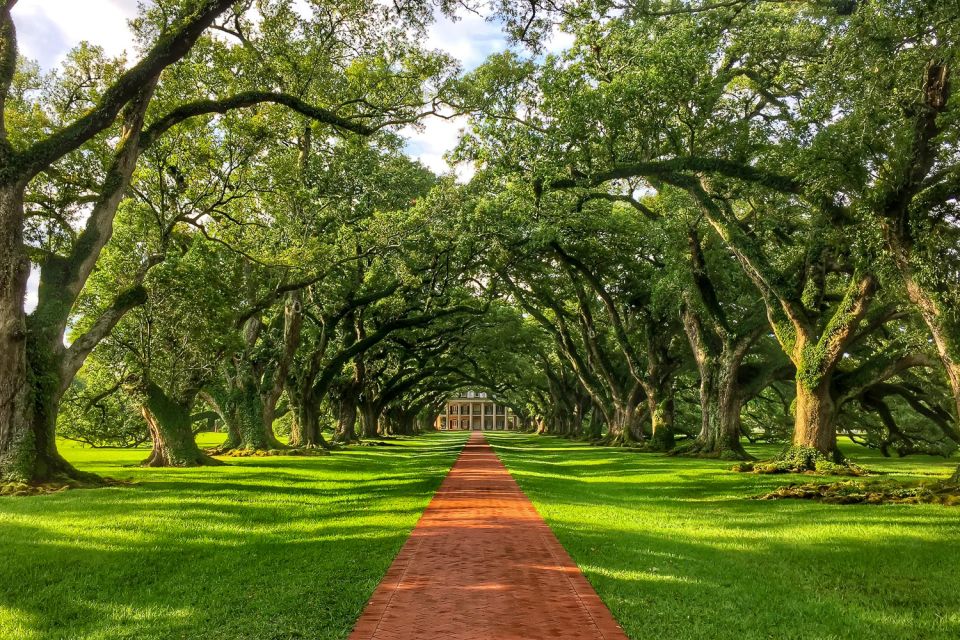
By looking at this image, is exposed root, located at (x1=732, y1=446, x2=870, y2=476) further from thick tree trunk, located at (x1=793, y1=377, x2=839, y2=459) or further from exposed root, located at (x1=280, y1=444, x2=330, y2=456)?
exposed root, located at (x1=280, y1=444, x2=330, y2=456)

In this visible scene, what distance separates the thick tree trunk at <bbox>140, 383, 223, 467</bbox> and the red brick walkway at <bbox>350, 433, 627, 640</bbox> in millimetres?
12242

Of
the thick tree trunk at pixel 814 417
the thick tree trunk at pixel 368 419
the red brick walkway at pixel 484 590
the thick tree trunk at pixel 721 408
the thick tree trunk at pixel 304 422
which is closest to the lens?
the red brick walkway at pixel 484 590

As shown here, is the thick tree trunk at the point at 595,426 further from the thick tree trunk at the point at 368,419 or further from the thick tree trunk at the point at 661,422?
the thick tree trunk at the point at 368,419

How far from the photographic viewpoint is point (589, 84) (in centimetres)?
1814

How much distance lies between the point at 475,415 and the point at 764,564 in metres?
143

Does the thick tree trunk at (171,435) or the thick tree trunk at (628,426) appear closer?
the thick tree trunk at (171,435)

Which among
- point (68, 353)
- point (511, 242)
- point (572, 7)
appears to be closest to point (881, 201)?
point (572, 7)

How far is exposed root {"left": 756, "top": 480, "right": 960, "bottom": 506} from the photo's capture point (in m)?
12.0

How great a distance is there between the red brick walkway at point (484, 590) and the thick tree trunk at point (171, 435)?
12.2 meters

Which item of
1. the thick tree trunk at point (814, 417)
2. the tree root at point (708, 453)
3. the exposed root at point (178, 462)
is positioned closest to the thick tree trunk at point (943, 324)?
the thick tree trunk at point (814, 417)

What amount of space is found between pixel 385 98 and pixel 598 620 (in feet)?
50.1

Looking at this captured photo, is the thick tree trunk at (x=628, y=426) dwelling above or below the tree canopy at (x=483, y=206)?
below

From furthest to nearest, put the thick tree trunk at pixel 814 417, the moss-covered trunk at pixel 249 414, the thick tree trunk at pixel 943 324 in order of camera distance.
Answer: the moss-covered trunk at pixel 249 414 < the thick tree trunk at pixel 814 417 < the thick tree trunk at pixel 943 324

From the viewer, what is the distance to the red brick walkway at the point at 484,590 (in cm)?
523
